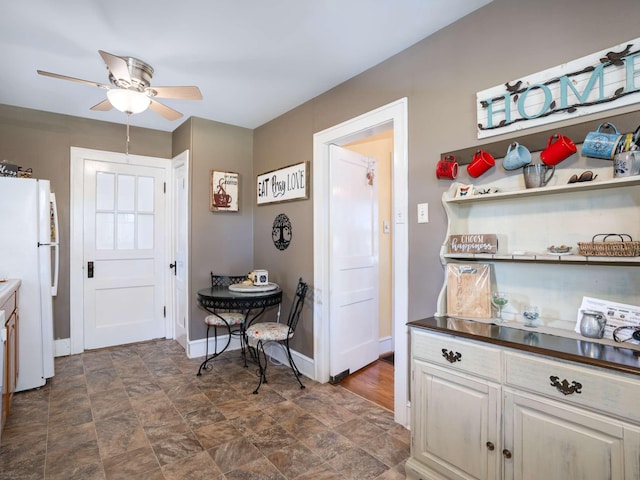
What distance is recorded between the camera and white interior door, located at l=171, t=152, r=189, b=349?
3.75 m

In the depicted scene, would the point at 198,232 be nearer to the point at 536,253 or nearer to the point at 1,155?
the point at 1,155

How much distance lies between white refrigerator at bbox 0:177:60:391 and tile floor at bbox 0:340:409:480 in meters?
0.28

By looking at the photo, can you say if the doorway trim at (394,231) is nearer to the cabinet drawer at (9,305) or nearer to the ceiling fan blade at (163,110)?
the ceiling fan blade at (163,110)

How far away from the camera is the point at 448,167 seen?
198cm

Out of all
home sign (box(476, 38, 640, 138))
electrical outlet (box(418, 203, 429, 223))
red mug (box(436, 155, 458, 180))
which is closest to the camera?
home sign (box(476, 38, 640, 138))

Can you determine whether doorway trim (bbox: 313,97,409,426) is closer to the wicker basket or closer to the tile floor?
the tile floor

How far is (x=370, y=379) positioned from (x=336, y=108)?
7.87 ft

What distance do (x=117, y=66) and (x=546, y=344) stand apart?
2695 mm

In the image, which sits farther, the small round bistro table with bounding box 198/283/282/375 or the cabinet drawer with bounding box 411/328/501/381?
the small round bistro table with bounding box 198/283/282/375

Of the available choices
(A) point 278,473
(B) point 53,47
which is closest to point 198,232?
(B) point 53,47

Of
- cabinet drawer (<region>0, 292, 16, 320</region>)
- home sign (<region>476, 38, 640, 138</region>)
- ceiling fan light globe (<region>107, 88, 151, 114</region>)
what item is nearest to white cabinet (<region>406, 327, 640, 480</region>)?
home sign (<region>476, 38, 640, 138</region>)

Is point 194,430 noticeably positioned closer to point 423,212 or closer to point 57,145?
point 423,212

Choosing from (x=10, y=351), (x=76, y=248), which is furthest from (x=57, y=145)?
(x=10, y=351)

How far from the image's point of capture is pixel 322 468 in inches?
74.1
